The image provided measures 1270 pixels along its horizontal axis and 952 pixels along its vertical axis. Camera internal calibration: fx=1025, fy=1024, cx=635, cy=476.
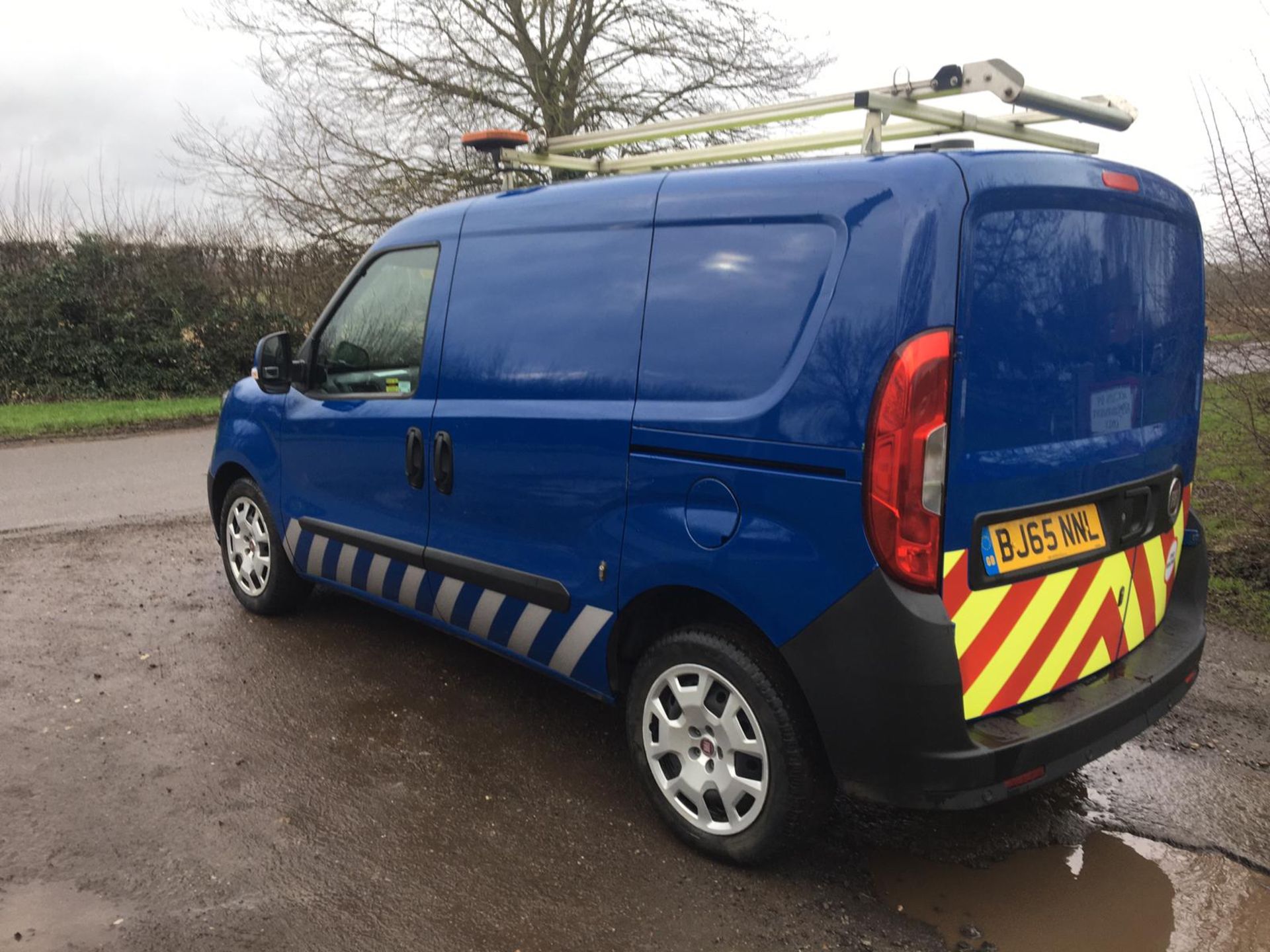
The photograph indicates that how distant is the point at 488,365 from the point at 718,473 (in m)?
1.22

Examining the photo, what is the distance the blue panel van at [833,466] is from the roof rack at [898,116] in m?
0.34

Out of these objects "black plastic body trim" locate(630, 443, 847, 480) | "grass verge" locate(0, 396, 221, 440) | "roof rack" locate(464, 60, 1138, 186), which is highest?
"roof rack" locate(464, 60, 1138, 186)

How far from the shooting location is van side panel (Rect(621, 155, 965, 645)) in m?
2.62

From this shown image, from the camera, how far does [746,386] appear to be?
114 inches

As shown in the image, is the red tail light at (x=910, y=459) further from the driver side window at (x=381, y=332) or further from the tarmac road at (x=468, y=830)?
the driver side window at (x=381, y=332)

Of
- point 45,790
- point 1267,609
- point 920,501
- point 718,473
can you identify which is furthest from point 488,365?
point 1267,609

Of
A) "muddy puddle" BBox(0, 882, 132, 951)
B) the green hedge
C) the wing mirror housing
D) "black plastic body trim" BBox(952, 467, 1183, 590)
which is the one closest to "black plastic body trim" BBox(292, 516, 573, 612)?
the wing mirror housing

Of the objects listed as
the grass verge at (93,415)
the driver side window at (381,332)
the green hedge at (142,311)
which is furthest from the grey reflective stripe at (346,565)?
the green hedge at (142,311)

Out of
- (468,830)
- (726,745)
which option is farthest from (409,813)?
(726,745)

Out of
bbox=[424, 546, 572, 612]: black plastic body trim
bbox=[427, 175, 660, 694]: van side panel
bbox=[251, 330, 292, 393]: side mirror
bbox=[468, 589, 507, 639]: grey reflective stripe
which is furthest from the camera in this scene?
bbox=[251, 330, 292, 393]: side mirror

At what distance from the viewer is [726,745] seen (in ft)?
10.1

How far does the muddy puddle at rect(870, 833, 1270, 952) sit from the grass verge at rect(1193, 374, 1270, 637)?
2.60m

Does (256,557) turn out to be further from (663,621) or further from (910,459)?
(910,459)

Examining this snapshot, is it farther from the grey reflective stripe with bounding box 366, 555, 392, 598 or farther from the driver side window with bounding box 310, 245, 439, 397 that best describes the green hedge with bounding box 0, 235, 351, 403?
the grey reflective stripe with bounding box 366, 555, 392, 598
